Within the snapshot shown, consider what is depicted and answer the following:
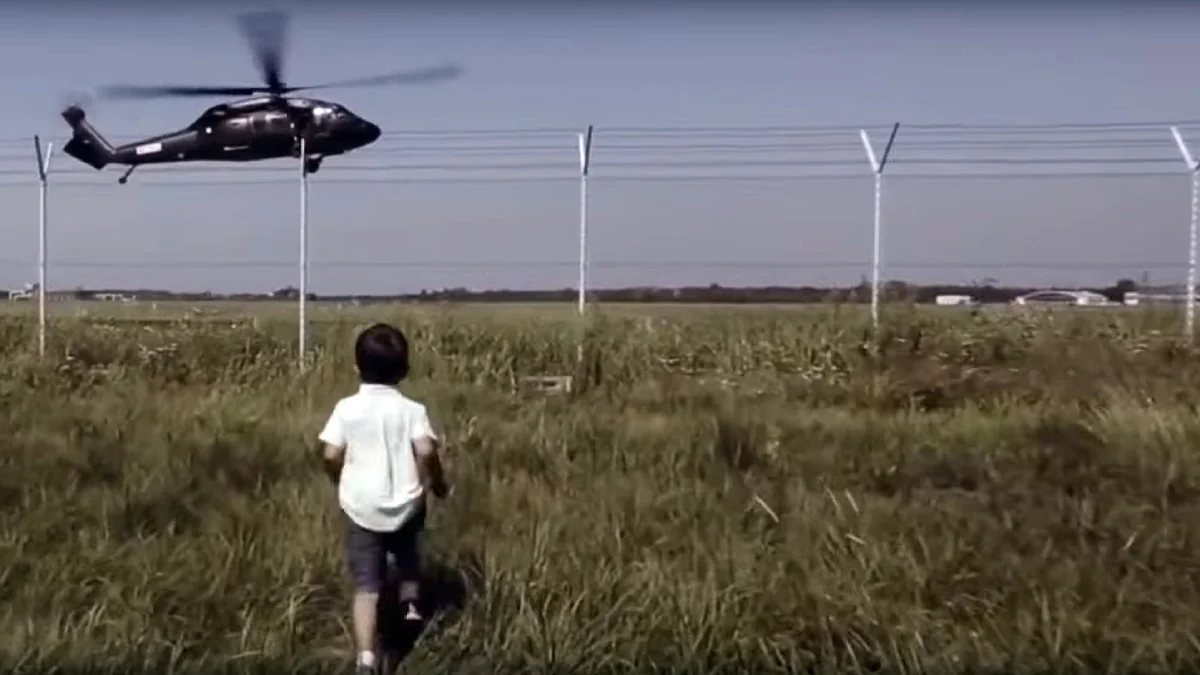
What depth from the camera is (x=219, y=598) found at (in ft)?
15.6

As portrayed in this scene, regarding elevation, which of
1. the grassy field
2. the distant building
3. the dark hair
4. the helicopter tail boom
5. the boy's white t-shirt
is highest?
the helicopter tail boom

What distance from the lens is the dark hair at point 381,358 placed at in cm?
448

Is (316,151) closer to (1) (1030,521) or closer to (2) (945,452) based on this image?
(2) (945,452)

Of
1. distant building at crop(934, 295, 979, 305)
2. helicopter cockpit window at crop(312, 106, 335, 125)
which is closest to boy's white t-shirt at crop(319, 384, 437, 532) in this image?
distant building at crop(934, 295, 979, 305)

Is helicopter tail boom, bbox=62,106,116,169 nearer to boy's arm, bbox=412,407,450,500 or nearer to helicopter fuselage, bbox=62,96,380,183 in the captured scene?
helicopter fuselage, bbox=62,96,380,183

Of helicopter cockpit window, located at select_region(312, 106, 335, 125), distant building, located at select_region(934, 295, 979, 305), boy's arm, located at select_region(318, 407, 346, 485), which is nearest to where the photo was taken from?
boy's arm, located at select_region(318, 407, 346, 485)

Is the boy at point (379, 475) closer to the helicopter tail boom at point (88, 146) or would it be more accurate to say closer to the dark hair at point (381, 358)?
the dark hair at point (381, 358)

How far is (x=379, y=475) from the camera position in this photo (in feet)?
14.4

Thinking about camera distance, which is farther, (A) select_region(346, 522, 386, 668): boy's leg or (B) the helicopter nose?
(B) the helicopter nose

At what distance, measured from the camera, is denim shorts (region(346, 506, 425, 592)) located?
441 cm

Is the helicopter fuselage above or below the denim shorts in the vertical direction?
above

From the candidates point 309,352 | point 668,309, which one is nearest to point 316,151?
point 309,352

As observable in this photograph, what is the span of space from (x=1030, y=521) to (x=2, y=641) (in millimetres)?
3745

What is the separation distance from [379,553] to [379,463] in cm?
29
